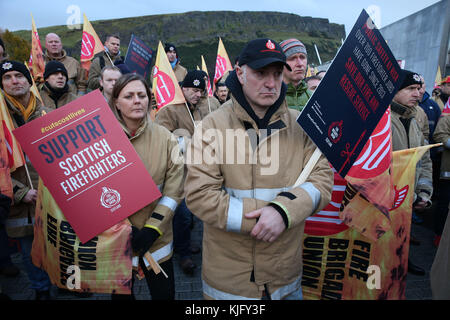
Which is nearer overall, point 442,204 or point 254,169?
point 254,169

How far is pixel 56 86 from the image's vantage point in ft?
12.7

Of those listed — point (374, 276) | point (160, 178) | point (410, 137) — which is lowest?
point (374, 276)

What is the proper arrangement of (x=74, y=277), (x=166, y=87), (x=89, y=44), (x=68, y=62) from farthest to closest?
(x=89, y=44) < (x=68, y=62) < (x=166, y=87) < (x=74, y=277)

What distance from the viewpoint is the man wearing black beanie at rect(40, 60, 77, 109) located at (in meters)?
3.87

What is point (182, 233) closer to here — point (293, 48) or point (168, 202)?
point (168, 202)

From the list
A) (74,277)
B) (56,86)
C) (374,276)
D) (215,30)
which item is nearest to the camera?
(74,277)

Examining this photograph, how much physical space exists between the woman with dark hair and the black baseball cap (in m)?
0.94

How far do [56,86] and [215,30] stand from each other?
2836 inches

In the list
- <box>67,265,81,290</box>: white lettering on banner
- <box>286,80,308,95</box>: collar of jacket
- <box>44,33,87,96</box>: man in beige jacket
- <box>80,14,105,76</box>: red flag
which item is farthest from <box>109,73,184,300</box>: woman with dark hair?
<box>80,14,105,76</box>: red flag

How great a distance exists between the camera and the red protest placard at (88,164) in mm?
1933

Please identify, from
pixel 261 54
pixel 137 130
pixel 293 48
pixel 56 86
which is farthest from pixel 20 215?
pixel 293 48

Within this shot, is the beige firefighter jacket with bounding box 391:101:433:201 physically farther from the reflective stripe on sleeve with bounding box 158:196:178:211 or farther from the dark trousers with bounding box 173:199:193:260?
the dark trousers with bounding box 173:199:193:260
